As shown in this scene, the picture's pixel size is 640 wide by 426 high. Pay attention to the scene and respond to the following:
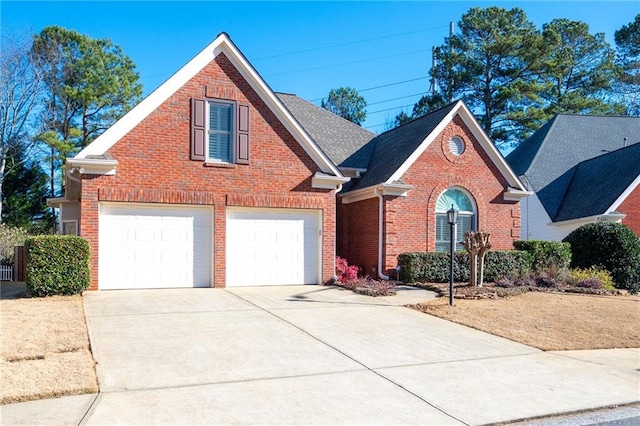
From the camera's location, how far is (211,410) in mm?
5457

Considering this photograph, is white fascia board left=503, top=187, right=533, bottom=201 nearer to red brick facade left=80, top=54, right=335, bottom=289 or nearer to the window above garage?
red brick facade left=80, top=54, right=335, bottom=289

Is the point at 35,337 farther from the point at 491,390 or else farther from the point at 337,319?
the point at 491,390

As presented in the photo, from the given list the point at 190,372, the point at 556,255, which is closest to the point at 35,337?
the point at 190,372

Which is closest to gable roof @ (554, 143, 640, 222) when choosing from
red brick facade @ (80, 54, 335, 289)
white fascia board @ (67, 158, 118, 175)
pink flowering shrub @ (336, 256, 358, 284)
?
pink flowering shrub @ (336, 256, 358, 284)

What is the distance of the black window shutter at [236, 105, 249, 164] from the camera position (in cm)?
1535

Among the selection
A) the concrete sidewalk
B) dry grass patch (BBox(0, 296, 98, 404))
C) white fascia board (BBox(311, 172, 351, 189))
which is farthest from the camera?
white fascia board (BBox(311, 172, 351, 189))

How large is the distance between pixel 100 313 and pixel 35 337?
226 cm

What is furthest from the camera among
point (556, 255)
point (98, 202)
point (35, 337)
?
point (556, 255)

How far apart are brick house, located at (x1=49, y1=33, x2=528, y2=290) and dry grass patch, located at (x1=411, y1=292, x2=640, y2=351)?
4697 mm

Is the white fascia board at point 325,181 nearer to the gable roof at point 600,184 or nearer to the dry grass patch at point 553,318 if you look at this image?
the dry grass patch at point 553,318

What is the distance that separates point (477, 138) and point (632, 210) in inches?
308

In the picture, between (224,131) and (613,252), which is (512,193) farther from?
(224,131)

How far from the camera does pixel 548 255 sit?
59.3 feet

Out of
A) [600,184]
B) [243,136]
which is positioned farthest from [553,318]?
[600,184]
